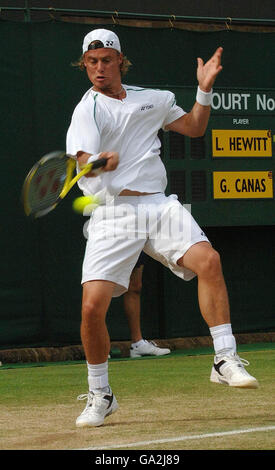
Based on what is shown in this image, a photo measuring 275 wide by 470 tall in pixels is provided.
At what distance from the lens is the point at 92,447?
193 inches

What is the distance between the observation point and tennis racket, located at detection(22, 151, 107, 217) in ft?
18.9

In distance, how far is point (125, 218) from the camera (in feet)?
18.5

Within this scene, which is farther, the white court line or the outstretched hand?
the outstretched hand

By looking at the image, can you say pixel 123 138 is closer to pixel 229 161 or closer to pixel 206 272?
pixel 206 272

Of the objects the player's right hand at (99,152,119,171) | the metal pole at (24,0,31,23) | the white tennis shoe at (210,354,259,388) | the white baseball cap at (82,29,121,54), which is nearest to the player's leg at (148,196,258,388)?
the white tennis shoe at (210,354,259,388)

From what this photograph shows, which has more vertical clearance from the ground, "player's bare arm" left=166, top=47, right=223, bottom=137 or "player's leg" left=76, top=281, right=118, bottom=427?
"player's bare arm" left=166, top=47, right=223, bottom=137

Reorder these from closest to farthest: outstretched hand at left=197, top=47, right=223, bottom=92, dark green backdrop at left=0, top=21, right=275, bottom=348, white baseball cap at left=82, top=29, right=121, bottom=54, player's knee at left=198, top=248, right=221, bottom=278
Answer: player's knee at left=198, top=248, right=221, bottom=278, outstretched hand at left=197, top=47, right=223, bottom=92, white baseball cap at left=82, top=29, right=121, bottom=54, dark green backdrop at left=0, top=21, right=275, bottom=348

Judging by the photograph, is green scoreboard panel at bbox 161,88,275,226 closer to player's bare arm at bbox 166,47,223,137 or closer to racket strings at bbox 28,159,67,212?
player's bare arm at bbox 166,47,223,137

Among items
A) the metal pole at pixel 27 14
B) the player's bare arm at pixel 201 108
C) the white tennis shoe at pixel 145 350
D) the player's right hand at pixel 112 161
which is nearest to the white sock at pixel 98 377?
the player's right hand at pixel 112 161

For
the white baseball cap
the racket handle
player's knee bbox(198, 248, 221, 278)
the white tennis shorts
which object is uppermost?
the white baseball cap

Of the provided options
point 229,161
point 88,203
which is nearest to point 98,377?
point 88,203

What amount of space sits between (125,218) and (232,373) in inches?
39.5

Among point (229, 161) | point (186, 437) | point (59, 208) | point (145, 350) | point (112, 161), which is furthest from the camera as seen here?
point (229, 161)
